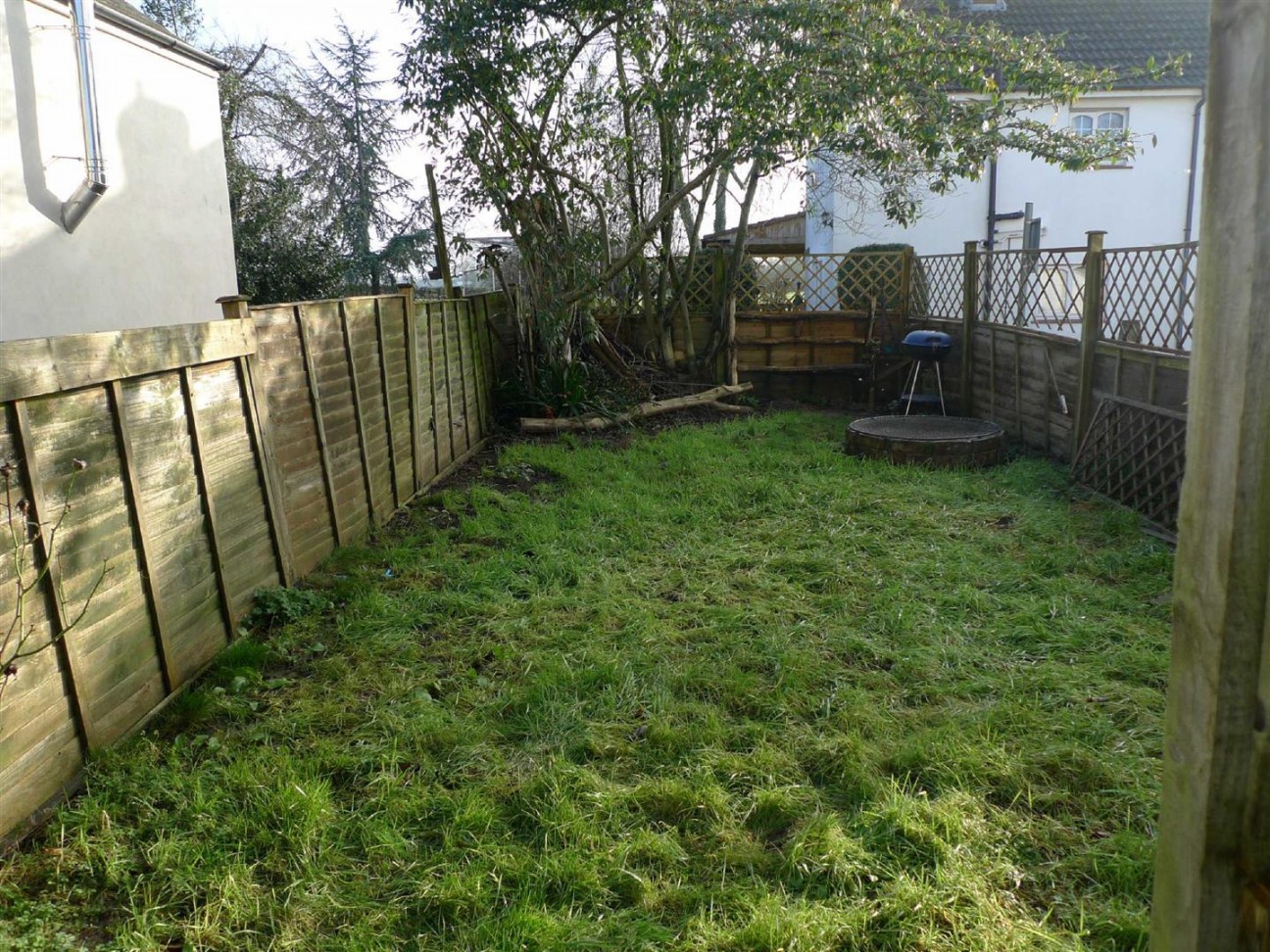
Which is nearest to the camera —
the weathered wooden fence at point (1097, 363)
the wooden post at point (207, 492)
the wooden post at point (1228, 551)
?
the wooden post at point (1228, 551)

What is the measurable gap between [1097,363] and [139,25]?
839cm

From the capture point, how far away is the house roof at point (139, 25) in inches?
300

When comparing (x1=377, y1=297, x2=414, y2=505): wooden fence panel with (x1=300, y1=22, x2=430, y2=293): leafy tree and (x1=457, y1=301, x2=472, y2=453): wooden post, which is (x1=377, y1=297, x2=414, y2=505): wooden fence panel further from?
(x1=300, y1=22, x2=430, y2=293): leafy tree

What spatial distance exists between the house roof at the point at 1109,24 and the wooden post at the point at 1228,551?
17.4 meters

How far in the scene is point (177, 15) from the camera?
555 inches

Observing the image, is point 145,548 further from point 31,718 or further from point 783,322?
point 783,322

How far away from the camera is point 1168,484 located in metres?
5.52

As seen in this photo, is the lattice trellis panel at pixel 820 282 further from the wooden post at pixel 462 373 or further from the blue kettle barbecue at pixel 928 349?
the wooden post at pixel 462 373

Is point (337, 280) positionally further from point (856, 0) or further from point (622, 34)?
point (856, 0)

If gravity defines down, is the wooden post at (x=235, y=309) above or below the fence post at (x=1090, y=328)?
above

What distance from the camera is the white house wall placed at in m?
15.2

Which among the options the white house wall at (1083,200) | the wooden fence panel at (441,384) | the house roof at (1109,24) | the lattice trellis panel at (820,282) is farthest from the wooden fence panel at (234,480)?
the house roof at (1109,24)

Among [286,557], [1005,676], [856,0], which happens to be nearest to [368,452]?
[286,557]

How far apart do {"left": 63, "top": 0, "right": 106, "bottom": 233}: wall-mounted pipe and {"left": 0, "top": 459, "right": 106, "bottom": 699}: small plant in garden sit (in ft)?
18.2
